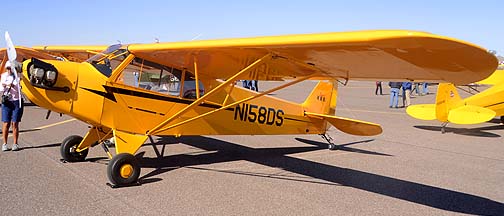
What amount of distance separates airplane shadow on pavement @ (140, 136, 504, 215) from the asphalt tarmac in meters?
0.02

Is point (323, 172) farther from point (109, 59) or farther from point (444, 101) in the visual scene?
point (444, 101)

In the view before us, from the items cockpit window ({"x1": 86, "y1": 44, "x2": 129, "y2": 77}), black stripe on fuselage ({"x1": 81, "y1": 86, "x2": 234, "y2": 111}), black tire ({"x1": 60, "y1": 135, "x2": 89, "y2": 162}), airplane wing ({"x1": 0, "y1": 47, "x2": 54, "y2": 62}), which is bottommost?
black tire ({"x1": 60, "y1": 135, "x2": 89, "y2": 162})

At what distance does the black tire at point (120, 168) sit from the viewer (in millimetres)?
5715

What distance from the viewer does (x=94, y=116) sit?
6.16 m

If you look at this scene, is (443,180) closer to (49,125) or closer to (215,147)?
(215,147)

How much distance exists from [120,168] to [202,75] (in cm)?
229

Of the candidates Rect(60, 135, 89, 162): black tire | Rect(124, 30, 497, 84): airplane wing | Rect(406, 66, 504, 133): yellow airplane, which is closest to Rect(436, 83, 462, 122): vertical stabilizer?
Rect(406, 66, 504, 133): yellow airplane

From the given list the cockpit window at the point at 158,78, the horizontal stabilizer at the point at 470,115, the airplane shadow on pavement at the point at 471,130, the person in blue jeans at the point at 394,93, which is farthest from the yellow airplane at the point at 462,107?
the cockpit window at the point at 158,78

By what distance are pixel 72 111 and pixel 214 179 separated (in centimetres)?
225

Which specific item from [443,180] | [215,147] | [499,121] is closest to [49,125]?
[215,147]

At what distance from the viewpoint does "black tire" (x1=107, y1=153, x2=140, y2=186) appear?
571 centimetres

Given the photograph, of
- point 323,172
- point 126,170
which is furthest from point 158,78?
point 323,172

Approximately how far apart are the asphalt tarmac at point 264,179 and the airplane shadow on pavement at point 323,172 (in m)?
0.02

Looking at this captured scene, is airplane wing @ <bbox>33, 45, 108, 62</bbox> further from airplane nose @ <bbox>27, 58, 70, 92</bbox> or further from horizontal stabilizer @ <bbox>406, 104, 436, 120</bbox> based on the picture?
horizontal stabilizer @ <bbox>406, 104, 436, 120</bbox>
